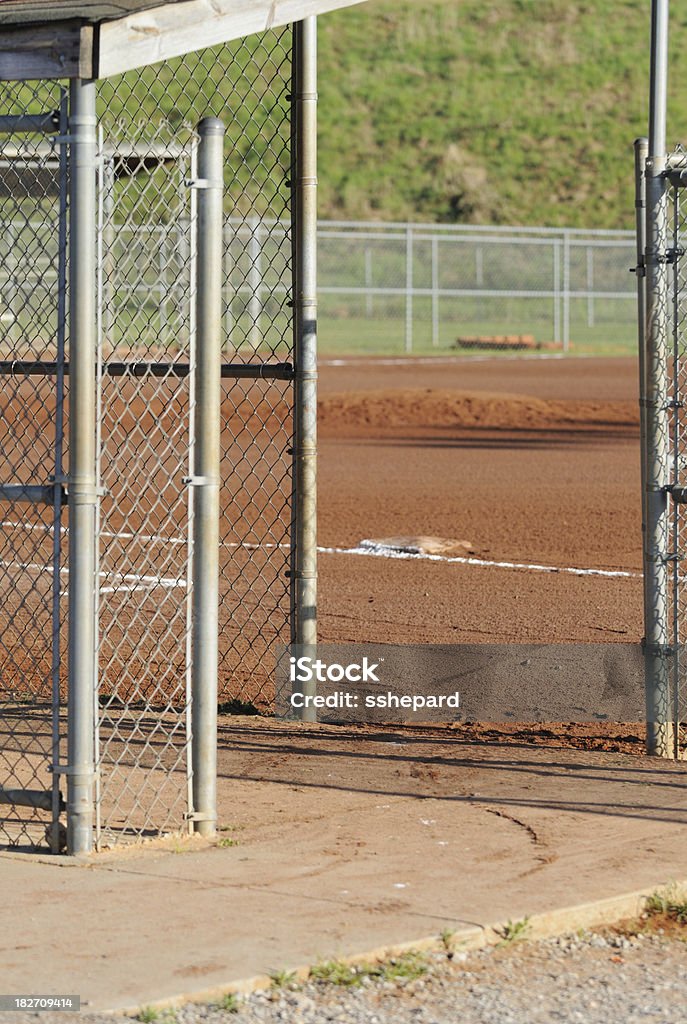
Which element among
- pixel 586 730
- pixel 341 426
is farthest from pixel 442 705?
pixel 341 426

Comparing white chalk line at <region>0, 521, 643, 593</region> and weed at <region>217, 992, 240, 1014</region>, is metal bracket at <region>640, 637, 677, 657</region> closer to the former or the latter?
weed at <region>217, 992, 240, 1014</region>

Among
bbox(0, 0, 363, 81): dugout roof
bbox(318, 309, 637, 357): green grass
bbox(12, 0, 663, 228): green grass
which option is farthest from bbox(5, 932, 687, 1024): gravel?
bbox(12, 0, 663, 228): green grass

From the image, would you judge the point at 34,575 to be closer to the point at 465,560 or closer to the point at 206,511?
the point at 465,560

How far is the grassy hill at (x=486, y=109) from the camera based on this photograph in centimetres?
5081

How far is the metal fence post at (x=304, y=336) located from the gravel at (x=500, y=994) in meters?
2.88

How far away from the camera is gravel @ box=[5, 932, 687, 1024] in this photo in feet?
13.7

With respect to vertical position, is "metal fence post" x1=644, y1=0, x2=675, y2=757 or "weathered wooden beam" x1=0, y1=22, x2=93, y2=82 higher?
"weathered wooden beam" x1=0, y1=22, x2=93, y2=82

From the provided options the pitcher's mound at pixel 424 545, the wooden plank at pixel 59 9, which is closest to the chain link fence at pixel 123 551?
the wooden plank at pixel 59 9

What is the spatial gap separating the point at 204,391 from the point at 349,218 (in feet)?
146

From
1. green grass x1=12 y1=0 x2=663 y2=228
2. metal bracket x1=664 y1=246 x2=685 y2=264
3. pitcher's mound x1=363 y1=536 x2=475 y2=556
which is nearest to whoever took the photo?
metal bracket x1=664 y1=246 x2=685 y2=264

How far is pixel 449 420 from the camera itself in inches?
858

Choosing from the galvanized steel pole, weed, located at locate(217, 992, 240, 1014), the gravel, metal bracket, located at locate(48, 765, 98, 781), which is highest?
the galvanized steel pole

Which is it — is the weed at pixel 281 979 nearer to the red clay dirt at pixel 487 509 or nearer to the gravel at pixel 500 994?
the gravel at pixel 500 994

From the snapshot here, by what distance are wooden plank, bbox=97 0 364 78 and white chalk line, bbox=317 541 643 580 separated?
18.4 feet
